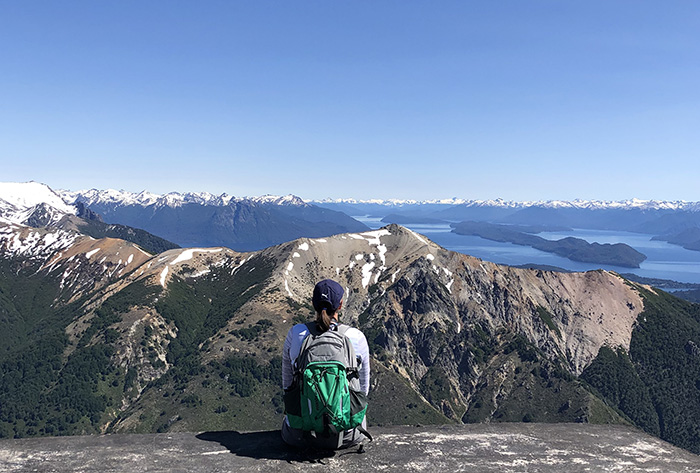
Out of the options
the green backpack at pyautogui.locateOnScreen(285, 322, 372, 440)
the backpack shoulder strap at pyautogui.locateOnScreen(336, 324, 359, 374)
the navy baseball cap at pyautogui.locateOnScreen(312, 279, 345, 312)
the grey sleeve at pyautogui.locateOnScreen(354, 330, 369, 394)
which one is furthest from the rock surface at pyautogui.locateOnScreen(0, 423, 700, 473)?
the navy baseball cap at pyautogui.locateOnScreen(312, 279, 345, 312)

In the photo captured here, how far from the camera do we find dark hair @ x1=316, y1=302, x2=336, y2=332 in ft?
34.6

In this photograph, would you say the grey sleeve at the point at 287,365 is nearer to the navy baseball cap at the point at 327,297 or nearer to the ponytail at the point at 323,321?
the ponytail at the point at 323,321

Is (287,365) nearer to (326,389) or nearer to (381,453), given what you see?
(326,389)

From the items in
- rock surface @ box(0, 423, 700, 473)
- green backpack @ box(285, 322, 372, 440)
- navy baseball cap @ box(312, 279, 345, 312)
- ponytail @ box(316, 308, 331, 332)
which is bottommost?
rock surface @ box(0, 423, 700, 473)

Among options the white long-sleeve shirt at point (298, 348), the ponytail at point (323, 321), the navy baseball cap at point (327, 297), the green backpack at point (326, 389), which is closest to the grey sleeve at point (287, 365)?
the white long-sleeve shirt at point (298, 348)

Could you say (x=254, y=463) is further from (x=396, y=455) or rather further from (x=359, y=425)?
(x=396, y=455)

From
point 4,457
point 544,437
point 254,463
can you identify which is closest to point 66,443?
point 4,457

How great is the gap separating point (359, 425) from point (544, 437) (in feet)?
19.9

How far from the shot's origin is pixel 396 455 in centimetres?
1079

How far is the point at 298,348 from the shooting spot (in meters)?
10.5

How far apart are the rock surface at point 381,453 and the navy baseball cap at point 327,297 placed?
3.33 m

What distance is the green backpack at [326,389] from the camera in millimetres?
9695

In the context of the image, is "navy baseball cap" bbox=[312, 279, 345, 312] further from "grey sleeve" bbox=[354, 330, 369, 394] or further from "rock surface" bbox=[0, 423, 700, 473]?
"rock surface" bbox=[0, 423, 700, 473]

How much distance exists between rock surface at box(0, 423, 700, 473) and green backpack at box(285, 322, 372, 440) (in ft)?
3.11
